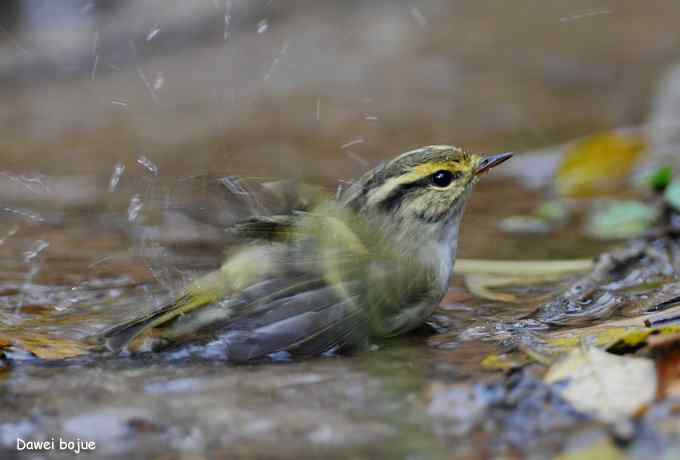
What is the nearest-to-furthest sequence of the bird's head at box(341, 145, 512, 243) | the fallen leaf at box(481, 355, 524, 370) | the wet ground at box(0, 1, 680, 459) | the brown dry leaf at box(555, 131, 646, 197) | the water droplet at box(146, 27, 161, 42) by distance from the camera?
the wet ground at box(0, 1, 680, 459) → the fallen leaf at box(481, 355, 524, 370) → the bird's head at box(341, 145, 512, 243) → the brown dry leaf at box(555, 131, 646, 197) → the water droplet at box(146, 27, 161, 42)

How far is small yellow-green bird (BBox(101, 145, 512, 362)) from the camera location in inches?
129

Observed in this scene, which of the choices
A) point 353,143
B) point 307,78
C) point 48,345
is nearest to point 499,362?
point 48,345

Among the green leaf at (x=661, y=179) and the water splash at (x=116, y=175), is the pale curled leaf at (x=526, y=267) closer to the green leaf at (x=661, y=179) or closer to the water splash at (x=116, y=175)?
the green leaf at (x=661, y=179)

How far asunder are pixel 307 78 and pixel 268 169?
2.56 metres

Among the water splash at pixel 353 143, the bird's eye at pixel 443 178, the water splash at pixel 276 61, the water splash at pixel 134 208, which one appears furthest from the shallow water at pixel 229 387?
the water splash at pixel 276 61

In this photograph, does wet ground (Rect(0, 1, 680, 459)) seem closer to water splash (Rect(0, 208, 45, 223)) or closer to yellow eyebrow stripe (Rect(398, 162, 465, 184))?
water splash (Rect(0, 208, 45, 223))

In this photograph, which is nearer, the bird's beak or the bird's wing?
the bird's wing

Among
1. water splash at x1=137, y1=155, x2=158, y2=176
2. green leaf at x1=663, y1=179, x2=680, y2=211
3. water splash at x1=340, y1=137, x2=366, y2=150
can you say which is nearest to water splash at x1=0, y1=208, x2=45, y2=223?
water splash at x1=137, y1=155, x2=158, y2=176

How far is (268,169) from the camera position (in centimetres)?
640

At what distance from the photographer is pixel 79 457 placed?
238cm

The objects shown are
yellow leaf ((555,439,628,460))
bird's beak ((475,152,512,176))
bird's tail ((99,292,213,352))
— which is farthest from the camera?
bird's beak ((475,152,512,176))

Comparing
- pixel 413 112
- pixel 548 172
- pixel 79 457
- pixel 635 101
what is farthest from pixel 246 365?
pixel 635 101

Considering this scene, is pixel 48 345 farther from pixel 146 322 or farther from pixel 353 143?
pixel 353 143

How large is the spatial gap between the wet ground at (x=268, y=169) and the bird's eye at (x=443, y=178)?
50cm
